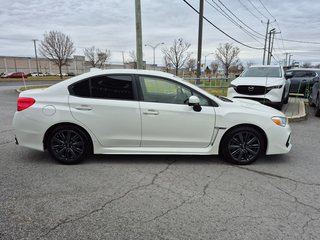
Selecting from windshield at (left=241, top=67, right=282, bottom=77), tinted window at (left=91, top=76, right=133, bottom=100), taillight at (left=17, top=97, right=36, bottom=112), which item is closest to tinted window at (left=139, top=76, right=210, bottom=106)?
tinted window at (left=91, top=76, right=133, bottom=100)

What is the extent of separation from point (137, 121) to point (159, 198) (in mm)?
1376

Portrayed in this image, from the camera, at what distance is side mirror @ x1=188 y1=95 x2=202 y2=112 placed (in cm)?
372

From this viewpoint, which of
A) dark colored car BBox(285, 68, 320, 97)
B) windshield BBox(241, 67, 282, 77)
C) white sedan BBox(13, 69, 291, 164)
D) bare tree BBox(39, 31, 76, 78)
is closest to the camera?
white sedan BBox(13, 69, 291, 164)

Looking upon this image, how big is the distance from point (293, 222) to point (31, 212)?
115 inches

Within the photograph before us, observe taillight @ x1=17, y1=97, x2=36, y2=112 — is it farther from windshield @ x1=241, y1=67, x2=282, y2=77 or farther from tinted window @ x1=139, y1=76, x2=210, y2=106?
windshield @ x1=241, y1=67, x2=282, y2=77

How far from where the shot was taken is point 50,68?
292 feet

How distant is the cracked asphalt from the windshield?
5.40 meters

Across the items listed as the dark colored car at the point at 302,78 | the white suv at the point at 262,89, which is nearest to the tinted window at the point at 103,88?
the white suv at the point at 262,89

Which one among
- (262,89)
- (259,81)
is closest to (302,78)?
(259,81)

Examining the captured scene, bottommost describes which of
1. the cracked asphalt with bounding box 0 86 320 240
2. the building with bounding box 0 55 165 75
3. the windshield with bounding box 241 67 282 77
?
the cracked asphalt with bounding box 0 86 320 240

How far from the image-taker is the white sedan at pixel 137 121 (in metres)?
3.83

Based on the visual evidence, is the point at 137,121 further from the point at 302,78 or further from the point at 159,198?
the point at 302,78

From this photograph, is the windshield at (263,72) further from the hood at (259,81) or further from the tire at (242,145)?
the tire at (242,145)

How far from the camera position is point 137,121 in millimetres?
3852
